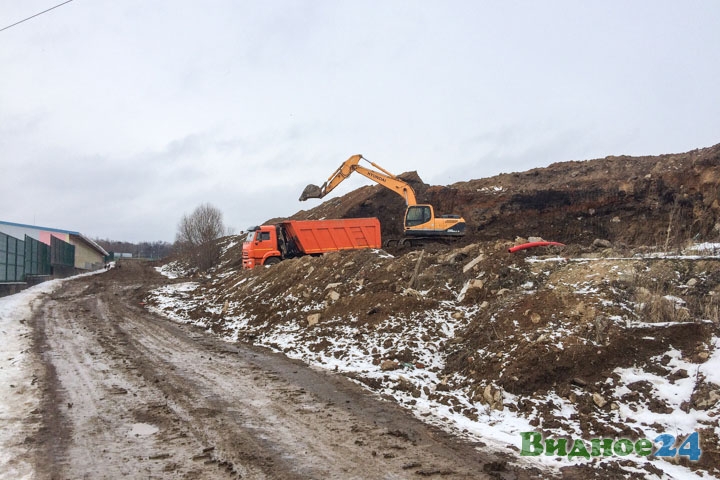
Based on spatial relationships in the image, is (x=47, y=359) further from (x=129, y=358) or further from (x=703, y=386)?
(x=703, y=386)

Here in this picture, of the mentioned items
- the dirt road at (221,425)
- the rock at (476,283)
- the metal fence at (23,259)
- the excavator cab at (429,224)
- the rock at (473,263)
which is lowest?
the dirt road at (221,425)

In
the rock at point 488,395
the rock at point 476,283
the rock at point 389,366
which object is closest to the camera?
the rock at point 488,395

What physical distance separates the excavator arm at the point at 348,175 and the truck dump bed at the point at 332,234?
302cm

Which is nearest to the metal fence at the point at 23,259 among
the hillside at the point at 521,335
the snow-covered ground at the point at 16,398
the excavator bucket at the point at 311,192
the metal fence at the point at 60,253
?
the metal fence at the point at 60,253

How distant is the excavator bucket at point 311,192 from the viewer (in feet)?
77.8

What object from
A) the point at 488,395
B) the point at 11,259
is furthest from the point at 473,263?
the point at 11,259

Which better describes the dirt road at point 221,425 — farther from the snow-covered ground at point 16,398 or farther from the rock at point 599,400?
the rock at point 599,400

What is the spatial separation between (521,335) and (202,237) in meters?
38.8

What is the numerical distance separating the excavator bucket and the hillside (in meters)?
7.74

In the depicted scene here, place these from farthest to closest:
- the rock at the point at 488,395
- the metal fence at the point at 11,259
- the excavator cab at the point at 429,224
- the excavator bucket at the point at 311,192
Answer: the excavator bucket at the point at 311,192
the excavator cab at the point at 429,224
the metal fence at the point at 11,259
the rock at the point at 488,395

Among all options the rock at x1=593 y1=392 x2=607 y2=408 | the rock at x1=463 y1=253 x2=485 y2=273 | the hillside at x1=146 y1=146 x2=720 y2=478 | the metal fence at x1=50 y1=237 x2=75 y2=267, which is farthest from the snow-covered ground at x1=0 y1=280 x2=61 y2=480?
the metal fence at x1=50 y1=237 x2=75 y2=267

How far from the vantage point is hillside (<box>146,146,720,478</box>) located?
207 inches

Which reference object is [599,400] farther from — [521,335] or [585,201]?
[585,201]

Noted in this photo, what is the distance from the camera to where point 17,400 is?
20.4 ft
